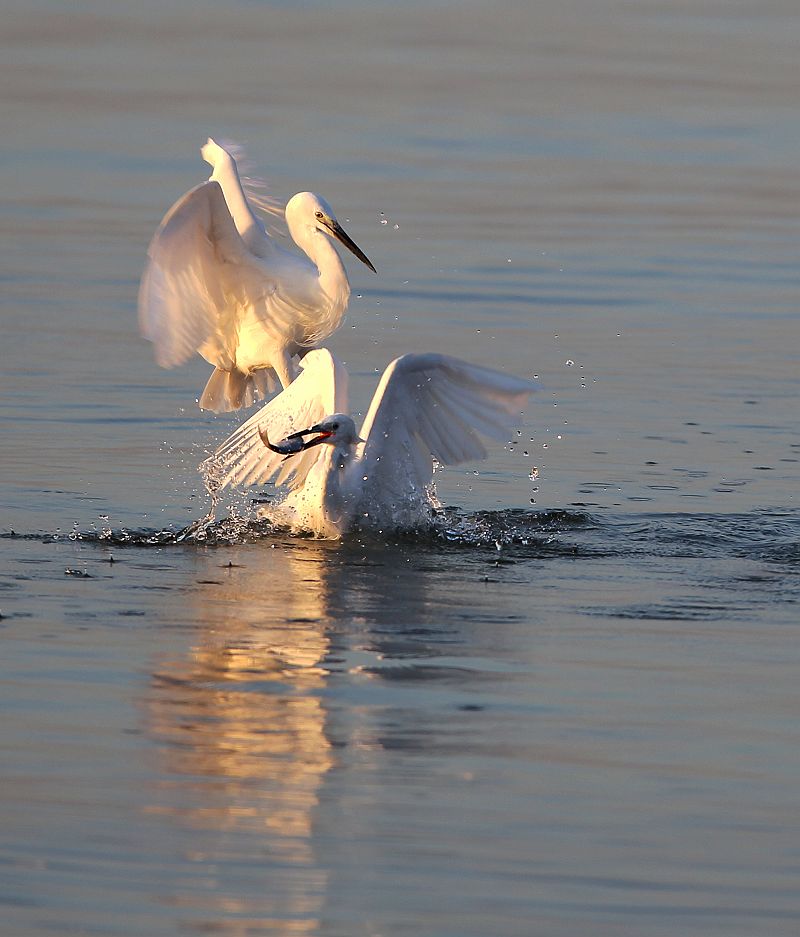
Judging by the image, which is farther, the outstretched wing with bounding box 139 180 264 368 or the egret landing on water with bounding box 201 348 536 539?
the outstretched wing with bounding box 139 180 264 368

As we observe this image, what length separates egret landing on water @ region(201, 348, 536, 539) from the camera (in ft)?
33.1

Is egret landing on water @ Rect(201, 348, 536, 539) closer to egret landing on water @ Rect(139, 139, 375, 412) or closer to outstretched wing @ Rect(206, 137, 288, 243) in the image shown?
egret landing on water @ Rect(139, 139, 375, 412)

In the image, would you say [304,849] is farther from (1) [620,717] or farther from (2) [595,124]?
(2) [595,124]

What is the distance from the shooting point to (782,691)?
23.4 ft

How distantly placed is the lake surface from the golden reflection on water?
0.05ft

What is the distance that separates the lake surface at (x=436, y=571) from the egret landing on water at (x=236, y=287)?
0.53 m

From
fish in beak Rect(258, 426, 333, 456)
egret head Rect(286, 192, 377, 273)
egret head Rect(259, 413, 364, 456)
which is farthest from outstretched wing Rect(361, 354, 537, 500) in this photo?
egret head Rect(286, 192, 377, 273)

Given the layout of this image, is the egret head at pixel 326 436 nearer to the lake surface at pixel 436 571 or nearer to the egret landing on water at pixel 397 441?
the egret landing on water at pixel 397 441

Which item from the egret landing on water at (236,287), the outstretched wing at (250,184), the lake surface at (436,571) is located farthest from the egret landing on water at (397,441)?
the outstretched wing at (250,184)

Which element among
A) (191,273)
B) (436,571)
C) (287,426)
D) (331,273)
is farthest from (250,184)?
(436,571)

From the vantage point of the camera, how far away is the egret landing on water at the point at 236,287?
10766 mm

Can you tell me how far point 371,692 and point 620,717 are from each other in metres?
0.81

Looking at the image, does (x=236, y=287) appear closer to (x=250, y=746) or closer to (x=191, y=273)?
(x=191, y=273)

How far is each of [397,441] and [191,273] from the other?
1575mm
